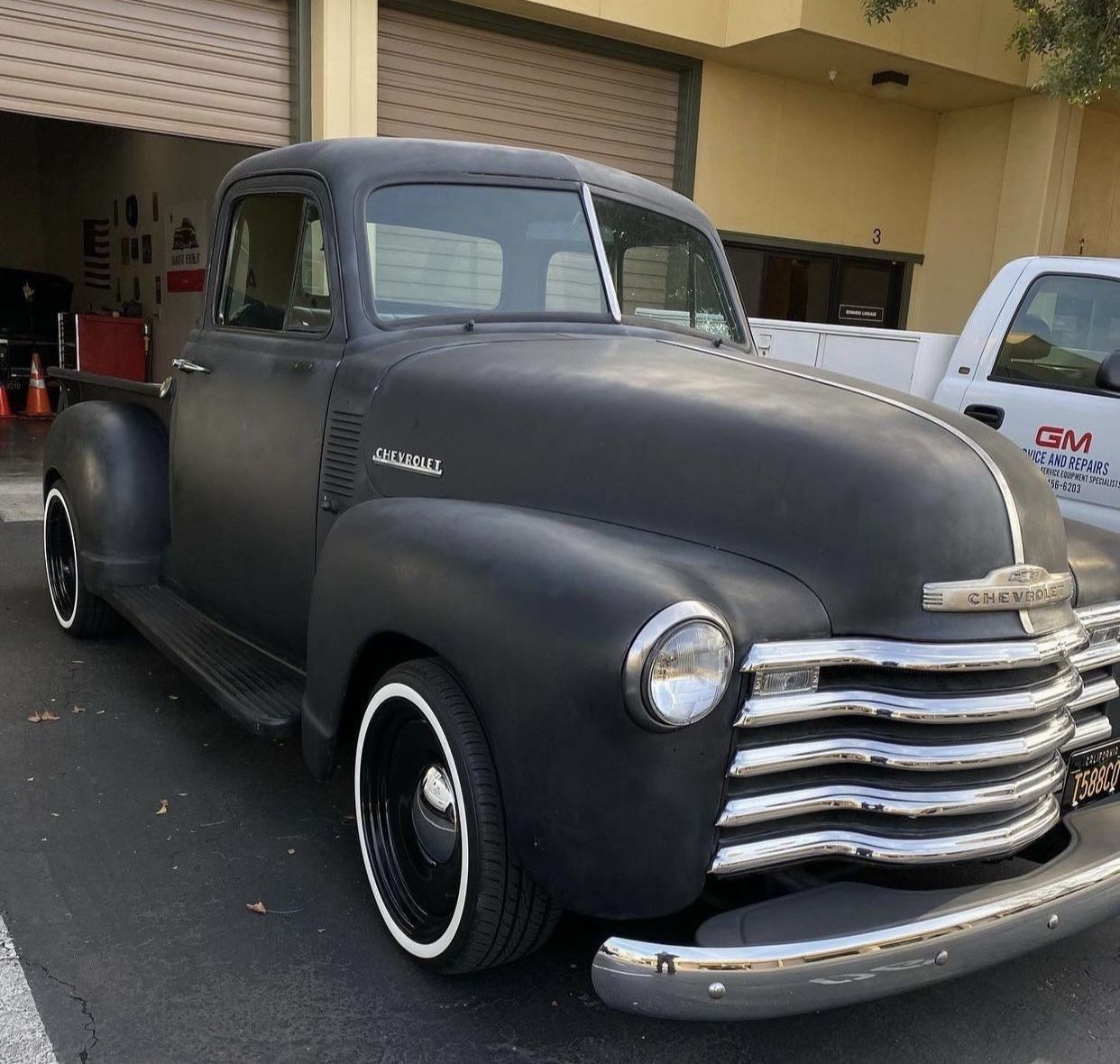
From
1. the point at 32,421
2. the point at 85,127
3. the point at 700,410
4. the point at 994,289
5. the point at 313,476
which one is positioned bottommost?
the point at 32,421

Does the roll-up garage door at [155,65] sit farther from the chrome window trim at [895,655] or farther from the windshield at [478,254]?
the chrome window trim at [895,655]

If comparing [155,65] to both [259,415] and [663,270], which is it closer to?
[259,415]

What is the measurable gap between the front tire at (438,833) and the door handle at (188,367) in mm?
1798

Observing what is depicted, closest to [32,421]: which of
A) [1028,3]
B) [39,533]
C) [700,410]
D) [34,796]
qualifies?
[39,533]

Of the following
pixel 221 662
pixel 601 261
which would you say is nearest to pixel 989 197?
pixel 601 261

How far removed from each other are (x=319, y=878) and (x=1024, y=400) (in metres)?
4.08

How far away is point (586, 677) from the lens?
203 centimetres

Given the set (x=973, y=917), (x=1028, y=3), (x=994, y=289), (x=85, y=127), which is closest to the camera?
(x=973, y=917)

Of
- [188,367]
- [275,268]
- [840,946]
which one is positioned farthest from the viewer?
[188,367]

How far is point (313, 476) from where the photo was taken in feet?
10.8

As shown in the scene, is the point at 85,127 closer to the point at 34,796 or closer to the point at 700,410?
the point at 34,796

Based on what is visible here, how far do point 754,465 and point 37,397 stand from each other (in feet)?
44.3

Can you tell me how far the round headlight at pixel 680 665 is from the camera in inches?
77.9

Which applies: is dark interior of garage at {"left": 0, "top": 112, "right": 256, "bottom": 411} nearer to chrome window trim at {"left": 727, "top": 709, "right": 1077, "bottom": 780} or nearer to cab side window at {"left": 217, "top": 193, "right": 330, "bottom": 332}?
cab side window at {"left": 217, "top": 193, "right": 330, "bottom": 332}
